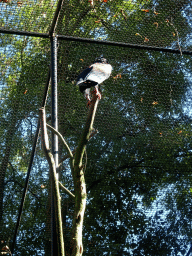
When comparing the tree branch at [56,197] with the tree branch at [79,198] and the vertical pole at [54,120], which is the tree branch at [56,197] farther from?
the vertical pole at [54,120]

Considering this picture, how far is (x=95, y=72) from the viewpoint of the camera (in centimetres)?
193

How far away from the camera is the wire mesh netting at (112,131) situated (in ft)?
10.2

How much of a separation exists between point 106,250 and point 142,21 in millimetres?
3066

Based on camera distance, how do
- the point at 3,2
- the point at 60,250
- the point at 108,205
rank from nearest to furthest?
the point at 60,250, the point at 3,2, the point at 108,205

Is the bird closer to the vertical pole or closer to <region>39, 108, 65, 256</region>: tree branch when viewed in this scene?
the vertical pole

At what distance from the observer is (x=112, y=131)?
375 centimetres

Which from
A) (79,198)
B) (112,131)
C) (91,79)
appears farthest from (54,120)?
(112,131)

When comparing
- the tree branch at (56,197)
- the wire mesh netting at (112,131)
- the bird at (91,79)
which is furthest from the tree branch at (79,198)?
the wire mesh netting at (112,131)

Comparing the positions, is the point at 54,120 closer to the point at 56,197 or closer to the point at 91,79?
the point at 91,79

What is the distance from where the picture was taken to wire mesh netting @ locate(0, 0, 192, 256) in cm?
311

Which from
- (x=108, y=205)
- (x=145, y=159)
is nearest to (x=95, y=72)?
(x=145, y=159)

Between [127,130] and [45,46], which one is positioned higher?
[45,46]

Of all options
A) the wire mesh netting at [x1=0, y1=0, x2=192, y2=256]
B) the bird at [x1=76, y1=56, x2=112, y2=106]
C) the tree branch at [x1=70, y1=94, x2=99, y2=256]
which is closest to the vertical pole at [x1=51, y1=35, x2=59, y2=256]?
the bird at [x1=76, y1=56, x2=112, y2=106]

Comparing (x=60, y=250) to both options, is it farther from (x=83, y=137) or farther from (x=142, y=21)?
(x=142, y=21)
